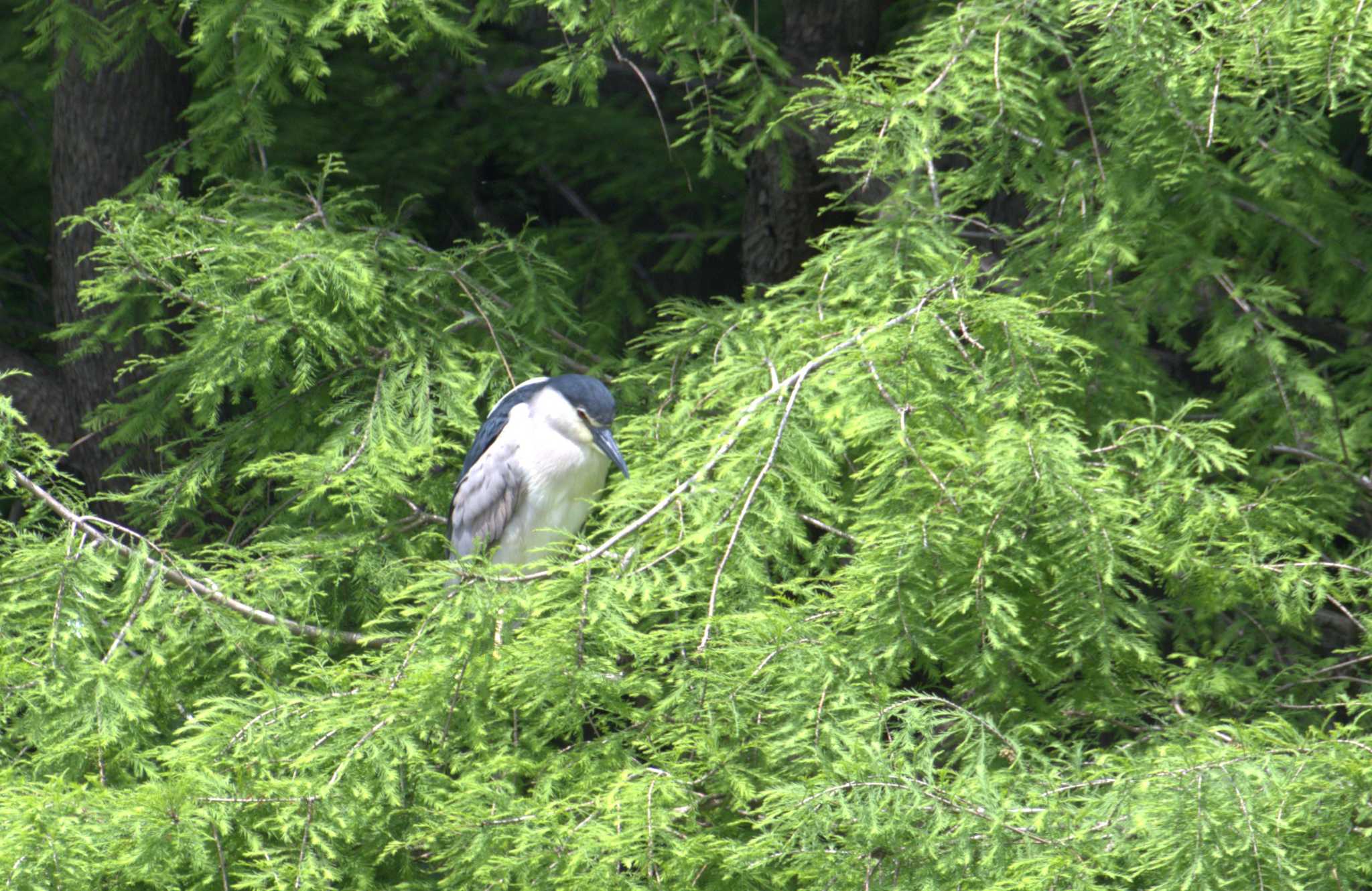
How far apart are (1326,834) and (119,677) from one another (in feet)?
7.41

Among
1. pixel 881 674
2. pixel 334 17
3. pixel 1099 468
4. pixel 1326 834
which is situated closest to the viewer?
pixel 1326 834

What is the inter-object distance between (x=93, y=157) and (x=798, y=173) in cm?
236

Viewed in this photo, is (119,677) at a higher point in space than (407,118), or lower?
lower

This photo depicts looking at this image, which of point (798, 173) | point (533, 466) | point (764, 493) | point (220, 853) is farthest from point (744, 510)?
point (798, 173)

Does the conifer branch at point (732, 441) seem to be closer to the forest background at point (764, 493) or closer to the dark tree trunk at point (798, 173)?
the forest background at point (764, 493)

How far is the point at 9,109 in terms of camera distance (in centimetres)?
518

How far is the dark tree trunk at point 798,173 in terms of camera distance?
4.21m

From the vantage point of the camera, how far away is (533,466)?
3854 millimetres

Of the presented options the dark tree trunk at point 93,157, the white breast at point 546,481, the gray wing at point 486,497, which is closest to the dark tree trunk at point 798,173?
the white breast at point 546,481

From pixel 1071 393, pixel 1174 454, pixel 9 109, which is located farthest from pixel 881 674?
pixel 9 109

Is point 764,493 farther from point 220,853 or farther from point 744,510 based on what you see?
point 220,853

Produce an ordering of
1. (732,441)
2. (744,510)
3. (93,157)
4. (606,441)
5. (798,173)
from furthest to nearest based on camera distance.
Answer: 1. (93,157)
2. (798,173)
3. (606,441)
4. (732,441)
5. (744,510)

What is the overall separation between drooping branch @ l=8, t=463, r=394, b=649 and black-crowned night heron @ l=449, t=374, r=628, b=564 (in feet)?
1.65

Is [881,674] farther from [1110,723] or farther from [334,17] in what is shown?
[334,17]
